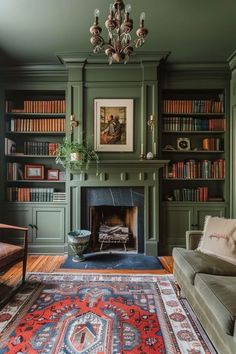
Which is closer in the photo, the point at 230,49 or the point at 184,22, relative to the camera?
the point at 184,22

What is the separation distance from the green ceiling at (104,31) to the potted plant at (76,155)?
137 cm

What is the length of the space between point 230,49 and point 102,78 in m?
1.88

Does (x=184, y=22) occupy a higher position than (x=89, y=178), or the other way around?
(x=184, y=22)

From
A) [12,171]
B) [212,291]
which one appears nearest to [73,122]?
[12,171]

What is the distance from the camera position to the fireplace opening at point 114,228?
3.83 meters

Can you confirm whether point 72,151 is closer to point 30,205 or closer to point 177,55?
point 30,205

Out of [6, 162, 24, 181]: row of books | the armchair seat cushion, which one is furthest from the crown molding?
the armchair seat cushion

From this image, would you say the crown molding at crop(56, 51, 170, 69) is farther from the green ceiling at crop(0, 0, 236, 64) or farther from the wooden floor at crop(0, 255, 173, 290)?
the wooden floor at crop(0, 255, 173, 290)

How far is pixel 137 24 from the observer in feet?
9.29

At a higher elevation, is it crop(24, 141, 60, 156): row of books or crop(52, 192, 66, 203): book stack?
crop(24, 141, 60, 156): row of books

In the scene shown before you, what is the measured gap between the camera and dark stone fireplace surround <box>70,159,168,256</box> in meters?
3.62

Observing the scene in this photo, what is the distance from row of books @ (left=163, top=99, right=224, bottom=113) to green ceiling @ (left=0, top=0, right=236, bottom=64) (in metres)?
0.61

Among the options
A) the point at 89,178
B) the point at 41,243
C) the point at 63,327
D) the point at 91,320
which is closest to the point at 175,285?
the point at 91,320

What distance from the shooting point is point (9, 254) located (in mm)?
2479
